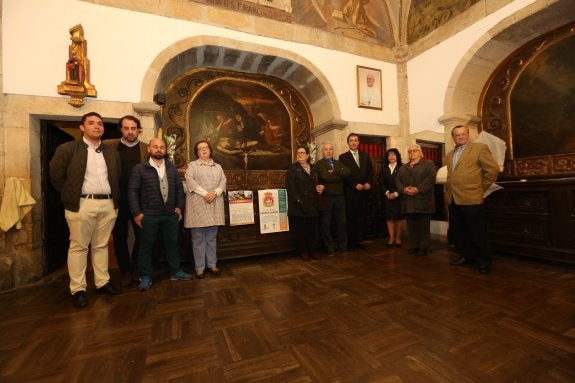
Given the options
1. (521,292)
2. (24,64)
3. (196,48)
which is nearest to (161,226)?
(24,64)

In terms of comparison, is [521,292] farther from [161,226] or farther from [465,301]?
[161,226]

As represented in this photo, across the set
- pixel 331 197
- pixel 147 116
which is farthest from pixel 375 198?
pixel 147 116

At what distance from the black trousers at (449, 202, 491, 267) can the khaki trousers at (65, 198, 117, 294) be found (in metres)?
4.16

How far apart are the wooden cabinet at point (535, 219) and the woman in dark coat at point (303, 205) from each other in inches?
109

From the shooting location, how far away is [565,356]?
5.23 feet

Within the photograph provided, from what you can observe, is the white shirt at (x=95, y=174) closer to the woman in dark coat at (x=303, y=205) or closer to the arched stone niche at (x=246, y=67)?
the arched stone niche at (x=246, y=67)

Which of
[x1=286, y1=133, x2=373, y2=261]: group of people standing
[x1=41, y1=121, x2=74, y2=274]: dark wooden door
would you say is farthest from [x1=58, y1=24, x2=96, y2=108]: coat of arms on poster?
[x1=286, y1=133, x2=373, y2=261]: group of people standing

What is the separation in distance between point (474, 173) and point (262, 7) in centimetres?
463

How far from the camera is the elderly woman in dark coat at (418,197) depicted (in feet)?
13.5

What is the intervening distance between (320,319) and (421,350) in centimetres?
74

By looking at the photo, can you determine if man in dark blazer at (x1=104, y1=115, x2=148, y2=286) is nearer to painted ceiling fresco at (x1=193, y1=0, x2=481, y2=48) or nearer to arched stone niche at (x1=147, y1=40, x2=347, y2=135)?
arched stone niche at (x1=147, y1=40, x2=347, y2=135)

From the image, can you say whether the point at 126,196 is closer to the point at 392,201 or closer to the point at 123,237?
the point at 123,237

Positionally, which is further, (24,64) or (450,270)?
(24,64)

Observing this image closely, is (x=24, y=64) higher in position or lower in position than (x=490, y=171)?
higher
